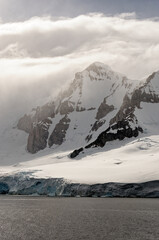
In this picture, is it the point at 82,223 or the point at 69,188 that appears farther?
the point at 69,188

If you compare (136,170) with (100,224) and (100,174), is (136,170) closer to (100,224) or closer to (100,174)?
(100,174)

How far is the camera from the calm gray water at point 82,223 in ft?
214

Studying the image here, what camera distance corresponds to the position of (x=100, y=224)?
76.8m

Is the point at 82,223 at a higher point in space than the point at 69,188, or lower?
higher

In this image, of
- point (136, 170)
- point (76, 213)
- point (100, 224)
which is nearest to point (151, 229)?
point (100, 224)

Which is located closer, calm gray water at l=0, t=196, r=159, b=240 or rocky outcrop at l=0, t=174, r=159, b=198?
calm gray water at l=0, t=196, r=159, b=240

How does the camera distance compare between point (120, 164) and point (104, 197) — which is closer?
point (104, 197)

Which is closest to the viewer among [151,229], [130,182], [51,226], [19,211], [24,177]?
[151,229]

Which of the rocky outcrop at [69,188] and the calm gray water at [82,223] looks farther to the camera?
the rocky outcrop at [69,188]

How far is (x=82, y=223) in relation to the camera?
78312 millimetres

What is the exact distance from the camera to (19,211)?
100m

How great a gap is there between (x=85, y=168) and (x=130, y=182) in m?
38.1

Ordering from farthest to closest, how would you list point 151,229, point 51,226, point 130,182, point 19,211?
point 130,182, point 19,211, point 51,226, point 151,229

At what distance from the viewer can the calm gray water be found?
214ft
